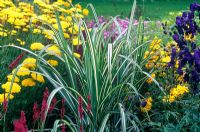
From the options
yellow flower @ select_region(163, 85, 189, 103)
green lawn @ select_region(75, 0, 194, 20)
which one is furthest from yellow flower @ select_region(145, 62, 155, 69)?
green lawn @ select_region(75, 0, 194, 20)

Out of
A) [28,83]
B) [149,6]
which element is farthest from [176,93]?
[149,6]

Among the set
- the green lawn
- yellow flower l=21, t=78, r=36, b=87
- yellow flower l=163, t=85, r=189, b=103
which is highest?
the green lawn

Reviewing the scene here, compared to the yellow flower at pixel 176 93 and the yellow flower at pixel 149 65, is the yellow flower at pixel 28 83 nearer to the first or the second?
the yellow flower at pixel 176 93

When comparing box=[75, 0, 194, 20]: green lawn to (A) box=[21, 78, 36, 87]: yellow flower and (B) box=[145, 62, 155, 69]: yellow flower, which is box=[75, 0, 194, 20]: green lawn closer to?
(B) box=[145, 62, 155, 69]: yellow flower

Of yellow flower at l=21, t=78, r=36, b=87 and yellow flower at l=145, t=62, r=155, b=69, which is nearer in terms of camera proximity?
yellow flower at l=21, t=78, r=36, b=87

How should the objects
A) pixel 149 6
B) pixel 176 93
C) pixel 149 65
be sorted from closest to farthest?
pixel 176 93 < pixel 149 65 < pixel 149 6

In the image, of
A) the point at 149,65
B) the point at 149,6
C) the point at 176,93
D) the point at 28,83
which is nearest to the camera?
the point at 176,93

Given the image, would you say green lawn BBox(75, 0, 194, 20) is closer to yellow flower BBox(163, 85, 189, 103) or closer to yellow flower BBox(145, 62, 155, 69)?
yellow flower BBox(145, 62, 155, 69)

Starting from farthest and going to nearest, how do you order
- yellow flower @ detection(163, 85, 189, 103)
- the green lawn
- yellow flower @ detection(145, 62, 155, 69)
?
the green lawn < yellow flower @ detection(145, 62, 155, 69) < yellow flower @ detection(163, 85, 189, 103)

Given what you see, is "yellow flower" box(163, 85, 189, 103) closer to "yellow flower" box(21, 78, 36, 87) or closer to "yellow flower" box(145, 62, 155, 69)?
"yellow flower" box(145, 62, 155, 69)

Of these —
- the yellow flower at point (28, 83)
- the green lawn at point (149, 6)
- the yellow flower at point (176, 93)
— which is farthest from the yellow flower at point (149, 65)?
the green lawn at point (149, 6)

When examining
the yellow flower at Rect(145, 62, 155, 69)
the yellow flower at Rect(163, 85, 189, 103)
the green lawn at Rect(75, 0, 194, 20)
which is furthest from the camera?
the green lawn at Rect(75, 0, 194, 20)

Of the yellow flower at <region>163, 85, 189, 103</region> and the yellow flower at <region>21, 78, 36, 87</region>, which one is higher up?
the yellow flower at <region>21, 78, 36, 87</region>

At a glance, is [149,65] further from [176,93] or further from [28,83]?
[28,83]
